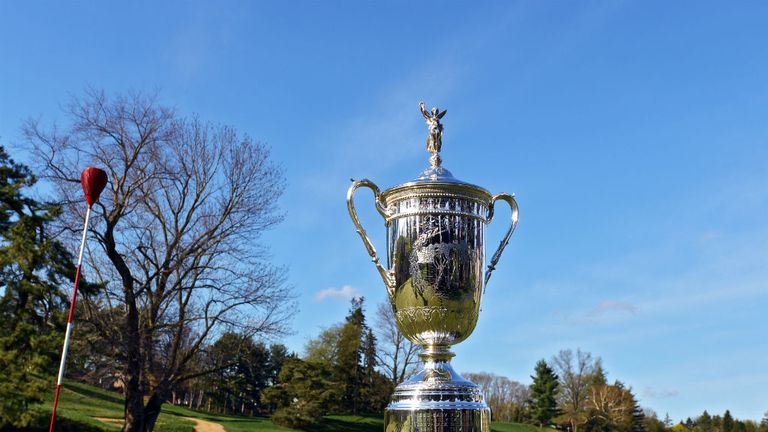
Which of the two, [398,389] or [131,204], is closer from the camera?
[398,389]

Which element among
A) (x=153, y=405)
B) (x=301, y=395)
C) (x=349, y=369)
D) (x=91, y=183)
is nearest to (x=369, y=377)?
(x=349, y=369)

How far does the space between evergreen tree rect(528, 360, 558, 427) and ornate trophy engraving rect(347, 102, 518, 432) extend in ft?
134

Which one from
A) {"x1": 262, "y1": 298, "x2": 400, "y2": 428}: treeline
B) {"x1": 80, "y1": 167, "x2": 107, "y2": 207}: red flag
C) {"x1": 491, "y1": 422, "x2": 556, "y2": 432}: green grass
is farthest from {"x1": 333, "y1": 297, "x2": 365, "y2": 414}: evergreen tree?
{"x1": 80, "y1": 167, "x2": 107, "y2": 207}: red flag

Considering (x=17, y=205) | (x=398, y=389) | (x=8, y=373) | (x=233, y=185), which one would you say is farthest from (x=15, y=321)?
(x=398, y=389)

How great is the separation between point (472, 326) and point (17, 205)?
1080cm

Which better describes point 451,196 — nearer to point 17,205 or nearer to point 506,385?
point 17,205

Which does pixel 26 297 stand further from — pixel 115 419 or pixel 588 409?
pixel 588 409

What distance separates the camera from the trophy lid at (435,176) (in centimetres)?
368

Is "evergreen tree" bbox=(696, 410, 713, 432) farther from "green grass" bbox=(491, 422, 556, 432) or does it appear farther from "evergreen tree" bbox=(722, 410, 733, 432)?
"green grass" bbox=(491, 422, 556, 432)

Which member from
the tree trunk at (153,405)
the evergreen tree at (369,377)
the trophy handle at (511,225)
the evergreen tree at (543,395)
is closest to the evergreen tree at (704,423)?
the evergreen tree at (543,395)

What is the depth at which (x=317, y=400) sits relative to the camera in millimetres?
28047

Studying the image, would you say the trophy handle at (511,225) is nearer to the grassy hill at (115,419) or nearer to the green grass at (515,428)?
the grassy hill at (115,419)

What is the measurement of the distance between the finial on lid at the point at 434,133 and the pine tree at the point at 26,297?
9080 millimetres

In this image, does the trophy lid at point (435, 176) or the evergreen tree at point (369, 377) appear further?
the evergreen tree at point (369, 377)
